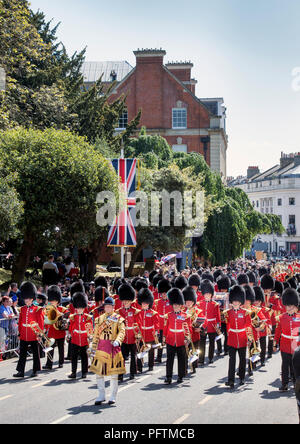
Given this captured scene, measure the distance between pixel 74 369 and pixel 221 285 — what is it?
7.05m

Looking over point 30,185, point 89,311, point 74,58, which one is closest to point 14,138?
point 30,185

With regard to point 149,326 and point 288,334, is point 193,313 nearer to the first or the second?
point 149,326

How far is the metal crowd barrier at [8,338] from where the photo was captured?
49.1ft

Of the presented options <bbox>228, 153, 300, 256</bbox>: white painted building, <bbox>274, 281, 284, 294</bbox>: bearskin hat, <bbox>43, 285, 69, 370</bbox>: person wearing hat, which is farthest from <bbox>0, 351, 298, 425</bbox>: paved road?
<bbox>228, 153, 300, 256</bbox>: white painted building

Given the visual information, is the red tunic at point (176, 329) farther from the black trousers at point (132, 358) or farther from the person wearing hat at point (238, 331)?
the person wearing hat at point (238, 331)

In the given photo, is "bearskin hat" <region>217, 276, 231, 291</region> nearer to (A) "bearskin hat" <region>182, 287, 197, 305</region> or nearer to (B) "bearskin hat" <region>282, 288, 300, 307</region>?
(A) "bearskin hat" <region>182, 287, 197, 305</region>

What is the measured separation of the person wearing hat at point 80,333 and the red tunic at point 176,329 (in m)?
1.68

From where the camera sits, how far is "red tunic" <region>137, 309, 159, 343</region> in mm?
13898

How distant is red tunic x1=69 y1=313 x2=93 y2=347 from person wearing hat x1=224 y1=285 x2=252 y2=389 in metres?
2.95

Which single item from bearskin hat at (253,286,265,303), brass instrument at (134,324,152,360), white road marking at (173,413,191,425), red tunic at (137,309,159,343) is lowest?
white road marking at (173,413,191,425)

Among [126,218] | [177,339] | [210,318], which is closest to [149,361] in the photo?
[177,339]

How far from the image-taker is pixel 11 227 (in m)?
19.9

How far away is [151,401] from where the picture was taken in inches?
421

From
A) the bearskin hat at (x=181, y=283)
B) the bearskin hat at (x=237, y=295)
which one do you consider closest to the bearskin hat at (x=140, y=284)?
the bearskin hat at (x=181, y=283)
